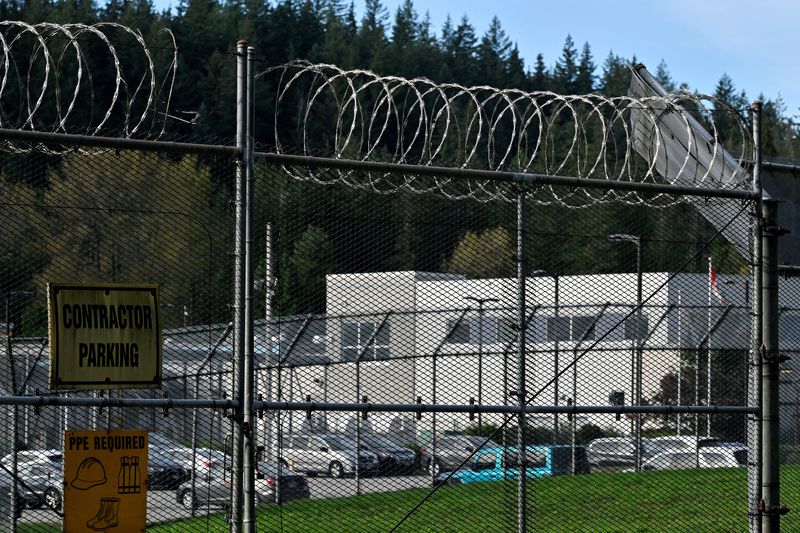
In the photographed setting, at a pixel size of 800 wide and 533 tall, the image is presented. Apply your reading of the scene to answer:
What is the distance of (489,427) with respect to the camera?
52.7 ft

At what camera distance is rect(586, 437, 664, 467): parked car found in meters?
17.2

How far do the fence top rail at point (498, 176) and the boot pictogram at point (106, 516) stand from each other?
2.38 metres

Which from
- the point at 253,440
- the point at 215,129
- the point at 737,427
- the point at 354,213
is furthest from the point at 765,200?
the point at 215,129

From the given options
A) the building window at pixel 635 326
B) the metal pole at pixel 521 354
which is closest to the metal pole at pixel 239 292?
the metal pole at pixel 521 354

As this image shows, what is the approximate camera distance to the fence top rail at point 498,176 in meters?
7.39

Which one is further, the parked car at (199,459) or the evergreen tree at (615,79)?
the evergreen tree at (615,79)

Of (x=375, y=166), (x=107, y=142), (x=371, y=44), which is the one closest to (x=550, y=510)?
(x=375, y=166)

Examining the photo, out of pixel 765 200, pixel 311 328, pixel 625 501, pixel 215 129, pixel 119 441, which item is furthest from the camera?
pixel 215 129

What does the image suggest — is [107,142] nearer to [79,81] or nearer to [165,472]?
[79,81]

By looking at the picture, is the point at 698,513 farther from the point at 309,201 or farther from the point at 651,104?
the point at 309,201

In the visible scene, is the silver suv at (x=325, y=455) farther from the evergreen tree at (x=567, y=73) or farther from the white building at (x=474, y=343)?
the evergreen tree at (x=567, y=73)

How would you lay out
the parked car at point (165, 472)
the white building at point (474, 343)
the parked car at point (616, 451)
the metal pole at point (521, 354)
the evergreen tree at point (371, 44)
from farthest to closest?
the evergreen tree at point (371, 44) < the parked car at point (616, 451) < the white building at point (474, 343) < the parked car at point (165, 472) < the metal pole at point (521, 354)

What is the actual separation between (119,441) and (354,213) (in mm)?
3017

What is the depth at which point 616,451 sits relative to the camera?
17781 mm
